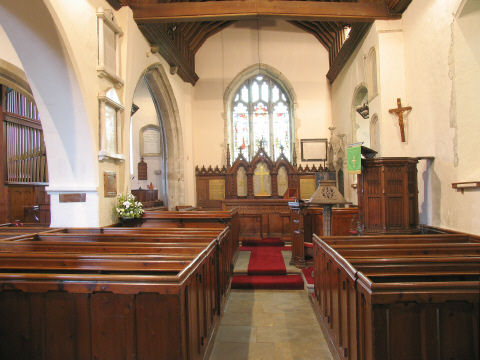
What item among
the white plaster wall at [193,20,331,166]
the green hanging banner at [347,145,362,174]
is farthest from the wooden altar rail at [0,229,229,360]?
the white plaster wall at [193,20,331,166]

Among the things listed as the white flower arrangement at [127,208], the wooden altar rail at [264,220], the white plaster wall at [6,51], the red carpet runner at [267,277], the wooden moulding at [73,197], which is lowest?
the red carpet runner at [267,277]

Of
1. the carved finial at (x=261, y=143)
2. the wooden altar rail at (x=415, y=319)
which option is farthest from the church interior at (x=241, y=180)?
the carved finial at (x=261, y=143)

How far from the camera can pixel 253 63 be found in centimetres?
1098

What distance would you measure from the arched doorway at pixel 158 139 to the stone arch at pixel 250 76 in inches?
86.0

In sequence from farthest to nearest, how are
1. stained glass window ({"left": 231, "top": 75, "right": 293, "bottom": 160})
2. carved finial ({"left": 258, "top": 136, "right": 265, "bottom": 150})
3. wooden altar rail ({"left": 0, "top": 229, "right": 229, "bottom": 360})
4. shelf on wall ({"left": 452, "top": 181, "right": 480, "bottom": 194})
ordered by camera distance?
stained glass window ({"left": 231, "top": 75, "right": 293, "bottom": 160}) → carved finial ({"left": 258, "top": 136, "right": 265, "bottom": 150}) → shelf on wall ({"left": 452, "top": 181, "right": 480, "bottom": 194}) → wooden altar rail ({"left": 0, "top": 229, "right": 229, "bottom": 360})

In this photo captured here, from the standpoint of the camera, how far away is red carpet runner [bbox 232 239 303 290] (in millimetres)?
4305

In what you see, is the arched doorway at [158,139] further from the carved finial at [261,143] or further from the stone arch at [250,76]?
the carved finial at [261,143]

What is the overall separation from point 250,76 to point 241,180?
12.5ft

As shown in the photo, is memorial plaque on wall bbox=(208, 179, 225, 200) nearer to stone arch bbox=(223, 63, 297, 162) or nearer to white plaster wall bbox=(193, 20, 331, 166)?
white plaster wall bbox=(193, 20, 331, 166)

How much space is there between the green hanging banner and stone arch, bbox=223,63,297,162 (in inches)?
236

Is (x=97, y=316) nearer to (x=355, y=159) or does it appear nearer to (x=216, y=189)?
(x=355, y=159)

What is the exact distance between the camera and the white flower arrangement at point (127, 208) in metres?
5.19

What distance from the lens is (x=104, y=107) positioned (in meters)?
4.87

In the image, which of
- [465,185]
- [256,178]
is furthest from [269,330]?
[256,178]
